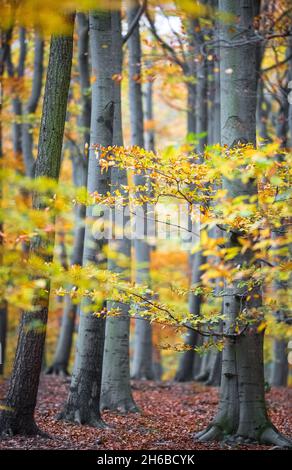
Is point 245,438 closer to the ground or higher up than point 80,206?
closer to the ground

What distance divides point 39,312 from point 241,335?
268cm

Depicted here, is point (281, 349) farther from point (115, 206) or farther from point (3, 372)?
point (115, 206)

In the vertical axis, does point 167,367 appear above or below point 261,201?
below

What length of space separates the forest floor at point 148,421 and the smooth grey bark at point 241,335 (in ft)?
1.02

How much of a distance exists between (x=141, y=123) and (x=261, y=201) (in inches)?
383

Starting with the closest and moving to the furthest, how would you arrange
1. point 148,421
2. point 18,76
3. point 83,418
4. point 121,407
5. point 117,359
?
point 83,418 < point 148,421 < point 121,407 < point 117,359 < point 18,76

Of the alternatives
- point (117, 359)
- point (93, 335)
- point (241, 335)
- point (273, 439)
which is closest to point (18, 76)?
point (117, 359)

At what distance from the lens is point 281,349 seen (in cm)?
1808

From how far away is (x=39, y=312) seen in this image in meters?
7.35

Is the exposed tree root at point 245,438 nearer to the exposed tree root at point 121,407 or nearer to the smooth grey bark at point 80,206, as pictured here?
the exposed tree root at point 121,407

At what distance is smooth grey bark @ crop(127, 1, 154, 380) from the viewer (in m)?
14.2

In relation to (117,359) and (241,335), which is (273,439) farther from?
(117,359)

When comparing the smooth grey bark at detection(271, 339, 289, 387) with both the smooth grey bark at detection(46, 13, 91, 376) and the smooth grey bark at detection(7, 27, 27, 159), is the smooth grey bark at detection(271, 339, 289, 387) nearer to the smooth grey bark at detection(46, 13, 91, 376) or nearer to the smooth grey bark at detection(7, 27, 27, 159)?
Answer: the smooth grey bark at detection(46, 13, 91, 376)

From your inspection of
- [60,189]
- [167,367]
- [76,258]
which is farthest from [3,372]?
[167,367]
